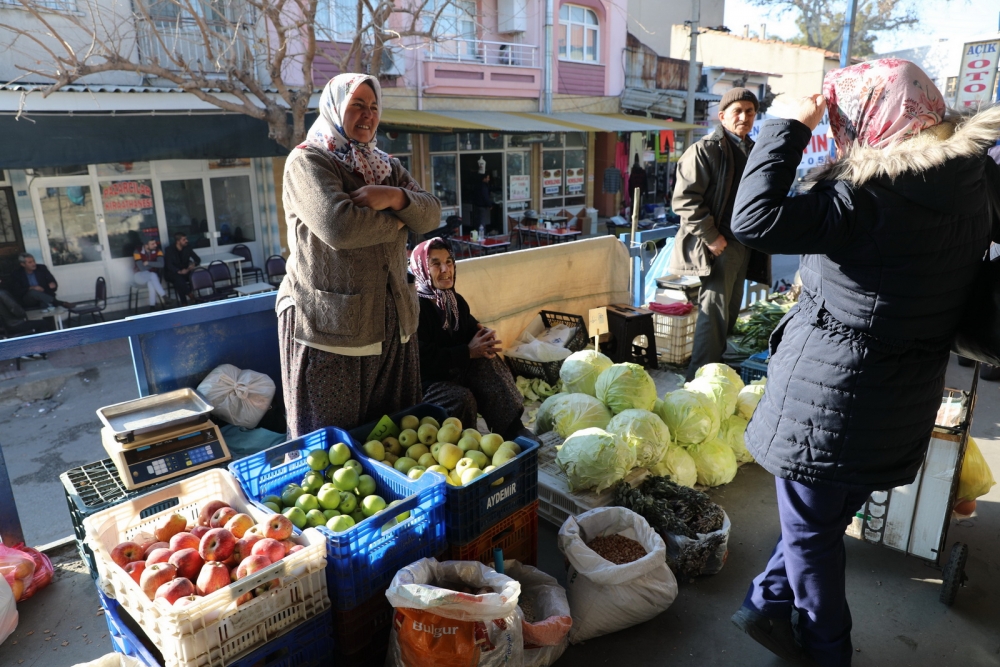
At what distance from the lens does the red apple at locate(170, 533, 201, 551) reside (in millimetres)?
2092

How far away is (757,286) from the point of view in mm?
7086

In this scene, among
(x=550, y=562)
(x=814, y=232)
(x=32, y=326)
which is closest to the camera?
(x=814, y=232)

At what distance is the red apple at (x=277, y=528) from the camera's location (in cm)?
213

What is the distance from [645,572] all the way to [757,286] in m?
5.24

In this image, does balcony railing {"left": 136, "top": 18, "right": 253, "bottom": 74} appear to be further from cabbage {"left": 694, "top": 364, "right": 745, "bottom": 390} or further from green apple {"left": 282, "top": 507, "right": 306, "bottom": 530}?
green apple {"left": 282, "top": 507, "right": 306, "bottom": 530}

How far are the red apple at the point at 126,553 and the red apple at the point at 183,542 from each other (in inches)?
4.2

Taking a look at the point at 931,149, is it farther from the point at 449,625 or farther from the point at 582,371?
the point at 582,371

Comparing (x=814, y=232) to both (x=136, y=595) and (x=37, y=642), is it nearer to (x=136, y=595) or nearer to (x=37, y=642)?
(x=136, y=595)

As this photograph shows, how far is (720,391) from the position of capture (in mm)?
3979

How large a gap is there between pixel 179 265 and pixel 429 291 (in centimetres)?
714

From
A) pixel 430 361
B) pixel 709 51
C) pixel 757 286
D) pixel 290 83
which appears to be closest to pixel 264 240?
pixel 290 83

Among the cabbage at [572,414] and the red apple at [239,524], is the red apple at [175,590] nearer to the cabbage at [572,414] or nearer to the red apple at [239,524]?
the red apple at [239,524]

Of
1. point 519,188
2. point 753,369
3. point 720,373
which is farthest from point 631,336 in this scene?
point 519,188

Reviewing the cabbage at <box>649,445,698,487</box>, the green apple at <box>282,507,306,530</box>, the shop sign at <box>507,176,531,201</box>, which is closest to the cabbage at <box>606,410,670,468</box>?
the cabbage at <box>649,445,698,487</box>
